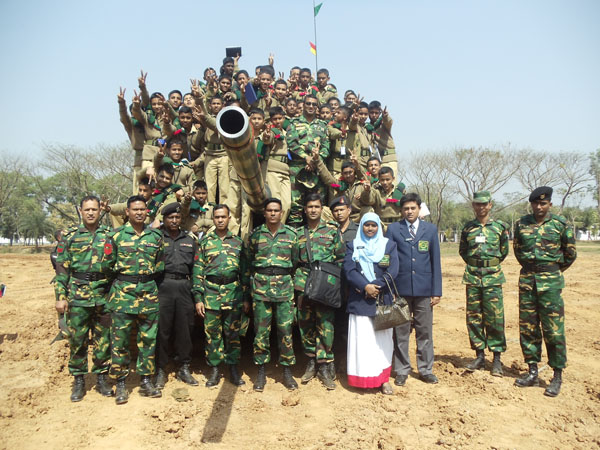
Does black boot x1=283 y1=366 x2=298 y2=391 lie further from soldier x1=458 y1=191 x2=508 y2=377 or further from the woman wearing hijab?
soldier x1=458 y1=191 x2=508 y2=377

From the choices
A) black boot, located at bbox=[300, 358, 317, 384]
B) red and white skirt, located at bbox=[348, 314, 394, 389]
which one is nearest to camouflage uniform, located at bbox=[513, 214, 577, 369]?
red and white skirt, located at bbox=[348, 314, 394, 389]

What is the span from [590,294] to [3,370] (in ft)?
48.1

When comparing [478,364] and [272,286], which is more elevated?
[272,286]

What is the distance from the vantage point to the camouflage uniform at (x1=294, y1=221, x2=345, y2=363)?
212 inches

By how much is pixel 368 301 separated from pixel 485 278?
65.1 inches

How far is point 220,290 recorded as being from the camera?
527 cm

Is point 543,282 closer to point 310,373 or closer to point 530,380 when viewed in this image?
point 530,380


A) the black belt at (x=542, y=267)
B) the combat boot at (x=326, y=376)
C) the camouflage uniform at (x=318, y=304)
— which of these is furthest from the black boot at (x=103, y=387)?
the black belt at (x=542, y=267)

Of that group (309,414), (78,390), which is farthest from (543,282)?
(78,390)

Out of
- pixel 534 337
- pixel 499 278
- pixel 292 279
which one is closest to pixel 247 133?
pixel 292 279

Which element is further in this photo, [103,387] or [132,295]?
[103,387]

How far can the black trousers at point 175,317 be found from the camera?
17.7ft

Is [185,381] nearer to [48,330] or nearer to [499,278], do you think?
[499,278]

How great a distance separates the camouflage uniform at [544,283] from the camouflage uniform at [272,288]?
2878 mm
